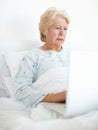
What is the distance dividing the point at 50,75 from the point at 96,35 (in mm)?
905

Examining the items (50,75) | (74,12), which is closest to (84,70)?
(50,75)

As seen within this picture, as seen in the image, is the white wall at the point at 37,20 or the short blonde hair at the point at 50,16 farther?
the white wall at the point at 37,20

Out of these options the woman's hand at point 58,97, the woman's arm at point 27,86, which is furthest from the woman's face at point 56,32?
the woman's hand at point 58,97

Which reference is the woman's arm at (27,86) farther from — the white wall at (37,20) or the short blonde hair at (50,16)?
the white wall at (37,20)

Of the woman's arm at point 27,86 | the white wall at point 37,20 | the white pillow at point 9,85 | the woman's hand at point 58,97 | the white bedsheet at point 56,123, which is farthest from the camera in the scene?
the white wall at point 37,20

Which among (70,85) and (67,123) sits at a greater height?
(70,85)

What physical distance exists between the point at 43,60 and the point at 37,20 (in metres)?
0.46

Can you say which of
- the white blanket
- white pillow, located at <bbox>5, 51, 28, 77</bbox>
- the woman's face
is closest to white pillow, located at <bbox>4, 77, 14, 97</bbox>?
white pillow, located at <bbox>5, 51, 28, 77</bbox>

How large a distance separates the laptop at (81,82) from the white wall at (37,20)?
90cm

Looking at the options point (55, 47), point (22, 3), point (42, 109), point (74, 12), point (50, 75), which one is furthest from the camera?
point (74, 12)

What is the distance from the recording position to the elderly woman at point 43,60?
4.07 ft

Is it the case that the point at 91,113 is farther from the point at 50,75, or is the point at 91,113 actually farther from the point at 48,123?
the point at 50,75

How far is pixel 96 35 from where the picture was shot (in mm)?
2072

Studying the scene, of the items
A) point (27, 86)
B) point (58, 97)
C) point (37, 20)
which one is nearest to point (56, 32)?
point (37, 20)
